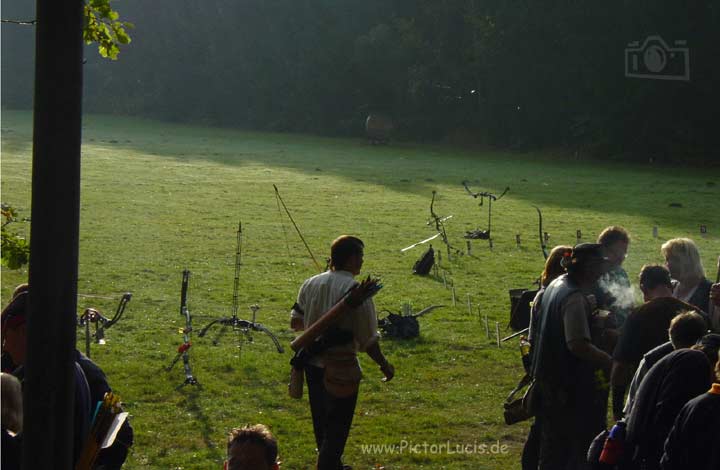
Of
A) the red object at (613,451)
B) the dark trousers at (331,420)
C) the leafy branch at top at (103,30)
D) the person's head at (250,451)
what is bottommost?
the dark trousers at (331,420)

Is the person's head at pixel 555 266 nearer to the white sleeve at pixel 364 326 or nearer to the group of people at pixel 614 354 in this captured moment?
the group of people at pixel 614 354

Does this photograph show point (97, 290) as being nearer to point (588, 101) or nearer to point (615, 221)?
point (615, 221)

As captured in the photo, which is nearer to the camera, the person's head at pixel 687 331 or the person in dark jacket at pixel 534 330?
the person's head at pixel 687 331

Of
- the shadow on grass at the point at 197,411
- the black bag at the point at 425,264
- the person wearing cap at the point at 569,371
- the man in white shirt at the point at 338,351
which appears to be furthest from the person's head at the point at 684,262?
the black bag at the point at 425,264

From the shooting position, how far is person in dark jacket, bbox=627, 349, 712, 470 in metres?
5.32

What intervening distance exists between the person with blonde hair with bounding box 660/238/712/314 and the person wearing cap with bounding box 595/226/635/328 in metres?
0.40

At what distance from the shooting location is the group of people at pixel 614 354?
5426 millimetres

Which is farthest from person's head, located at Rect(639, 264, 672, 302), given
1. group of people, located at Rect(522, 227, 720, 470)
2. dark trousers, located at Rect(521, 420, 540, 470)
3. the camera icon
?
the camera icon

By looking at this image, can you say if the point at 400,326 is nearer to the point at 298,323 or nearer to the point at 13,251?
the point at 298,323

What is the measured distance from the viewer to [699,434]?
483 centimetres

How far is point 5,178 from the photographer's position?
36.8 metres

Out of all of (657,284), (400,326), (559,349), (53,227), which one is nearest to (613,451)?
(559,349)

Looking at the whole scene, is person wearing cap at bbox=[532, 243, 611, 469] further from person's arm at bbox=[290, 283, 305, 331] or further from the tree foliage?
the tree foliage

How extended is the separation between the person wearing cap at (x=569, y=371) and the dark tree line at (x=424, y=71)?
50438 millimetres
